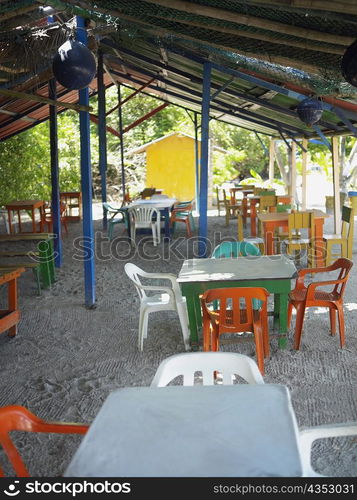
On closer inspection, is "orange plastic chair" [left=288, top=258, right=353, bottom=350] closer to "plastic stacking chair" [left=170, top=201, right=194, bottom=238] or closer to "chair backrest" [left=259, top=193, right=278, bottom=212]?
"chair backrest" [left=259, top=193, right=278, bottom=212]

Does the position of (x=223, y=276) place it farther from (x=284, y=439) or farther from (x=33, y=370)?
(x=284, y=439)

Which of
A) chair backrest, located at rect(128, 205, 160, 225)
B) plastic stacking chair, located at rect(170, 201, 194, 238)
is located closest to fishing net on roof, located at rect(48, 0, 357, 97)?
chair backrest, located at rect(128, 205, 160, 225)

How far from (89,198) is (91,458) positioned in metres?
4.61

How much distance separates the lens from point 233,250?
5.62 m

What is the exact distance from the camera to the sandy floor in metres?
3.22

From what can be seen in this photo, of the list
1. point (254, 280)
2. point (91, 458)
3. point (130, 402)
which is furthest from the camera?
point (254, 280)

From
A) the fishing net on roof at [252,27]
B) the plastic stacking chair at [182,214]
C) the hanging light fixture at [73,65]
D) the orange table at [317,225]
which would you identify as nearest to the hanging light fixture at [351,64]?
the fishing net on roof at [252,27]

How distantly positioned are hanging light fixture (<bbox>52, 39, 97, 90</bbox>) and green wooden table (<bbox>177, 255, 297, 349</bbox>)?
6.27 feet

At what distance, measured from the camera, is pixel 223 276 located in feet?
14.6

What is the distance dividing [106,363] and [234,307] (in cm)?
130

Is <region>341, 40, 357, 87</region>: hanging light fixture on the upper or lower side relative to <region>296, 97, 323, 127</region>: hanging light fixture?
lower

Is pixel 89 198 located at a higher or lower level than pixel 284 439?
higher

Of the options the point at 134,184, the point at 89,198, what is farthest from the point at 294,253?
the point at 134,184
